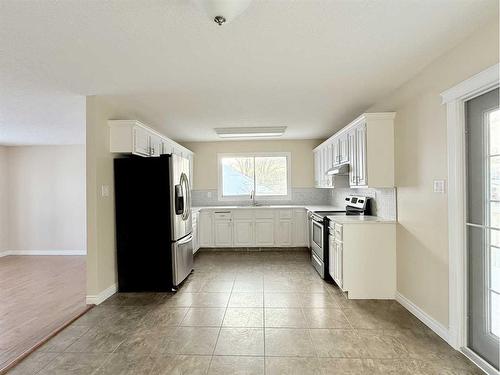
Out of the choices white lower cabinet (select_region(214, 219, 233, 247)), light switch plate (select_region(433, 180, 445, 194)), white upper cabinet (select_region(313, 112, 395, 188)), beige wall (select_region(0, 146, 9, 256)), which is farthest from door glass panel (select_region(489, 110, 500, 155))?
beige wall (select_region(0, 146, 9, 256))

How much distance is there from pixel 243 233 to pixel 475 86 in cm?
432

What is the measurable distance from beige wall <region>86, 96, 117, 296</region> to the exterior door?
3.56 meters

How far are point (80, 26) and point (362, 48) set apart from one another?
6.62 feet

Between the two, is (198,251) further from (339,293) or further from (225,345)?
(225,345)

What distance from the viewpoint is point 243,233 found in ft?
18.3

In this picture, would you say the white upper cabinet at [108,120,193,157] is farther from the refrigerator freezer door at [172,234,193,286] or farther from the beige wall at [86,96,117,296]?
the refrigerator freezer door at [172,234,193,286]

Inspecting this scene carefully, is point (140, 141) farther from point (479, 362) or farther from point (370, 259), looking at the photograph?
point (479, 362)

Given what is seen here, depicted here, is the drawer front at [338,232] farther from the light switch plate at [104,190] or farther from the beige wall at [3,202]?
the beige wall at [3,202]

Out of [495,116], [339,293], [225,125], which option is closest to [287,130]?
[225,125]

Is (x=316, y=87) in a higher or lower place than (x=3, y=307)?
higher

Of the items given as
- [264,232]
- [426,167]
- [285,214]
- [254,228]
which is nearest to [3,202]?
[254,228]

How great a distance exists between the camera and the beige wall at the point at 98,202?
3168 mm

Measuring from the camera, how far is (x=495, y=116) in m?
1.91

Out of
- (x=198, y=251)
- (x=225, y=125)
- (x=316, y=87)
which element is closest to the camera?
(x=316, y=87)
